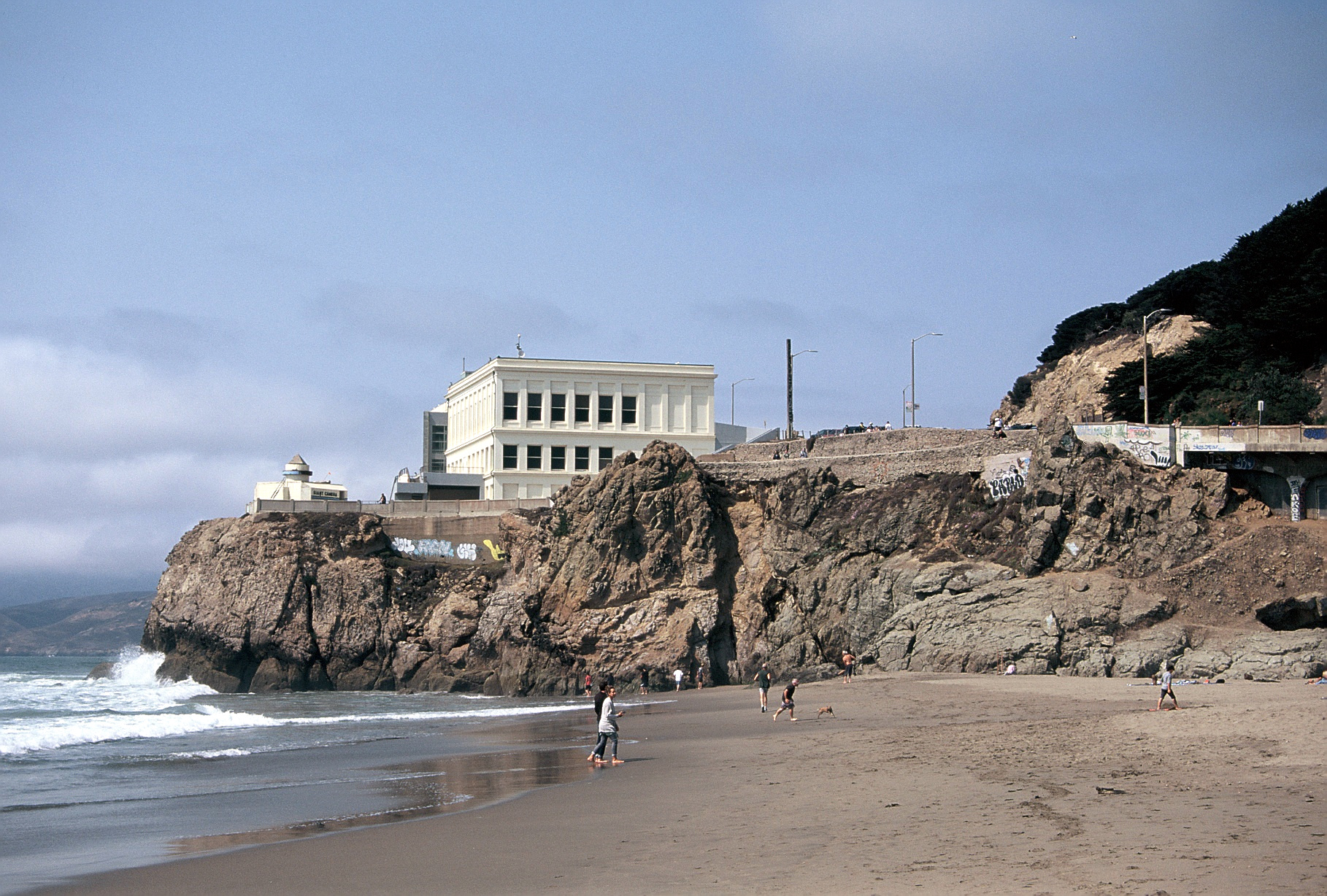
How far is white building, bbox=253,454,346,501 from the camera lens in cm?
6141

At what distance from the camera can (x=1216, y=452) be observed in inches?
1556

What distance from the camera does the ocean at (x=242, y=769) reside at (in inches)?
567

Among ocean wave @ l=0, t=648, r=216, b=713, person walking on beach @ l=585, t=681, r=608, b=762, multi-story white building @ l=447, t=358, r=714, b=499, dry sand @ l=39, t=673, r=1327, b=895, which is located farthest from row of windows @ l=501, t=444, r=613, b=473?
dry sand @ l=39, t=673, r=1327, b=895

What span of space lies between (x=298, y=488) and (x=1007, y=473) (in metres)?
37.9

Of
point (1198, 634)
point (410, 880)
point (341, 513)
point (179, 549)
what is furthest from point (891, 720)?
point (179, 549)

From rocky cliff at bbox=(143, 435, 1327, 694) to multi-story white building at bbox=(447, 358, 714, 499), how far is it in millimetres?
9118

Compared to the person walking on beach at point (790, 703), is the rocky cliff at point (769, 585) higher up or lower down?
higher up

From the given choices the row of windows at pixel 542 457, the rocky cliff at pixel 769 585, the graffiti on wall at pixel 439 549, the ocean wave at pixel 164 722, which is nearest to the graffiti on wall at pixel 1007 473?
the rocky cliff at pixel 769 585

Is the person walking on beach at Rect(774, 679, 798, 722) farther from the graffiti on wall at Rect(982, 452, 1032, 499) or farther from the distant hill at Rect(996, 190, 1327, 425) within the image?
the distant hill at Rect(996, 190, 1327, 425)

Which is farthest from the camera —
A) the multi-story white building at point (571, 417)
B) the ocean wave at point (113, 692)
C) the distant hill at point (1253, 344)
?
the multi-story white building at point (571, 417)

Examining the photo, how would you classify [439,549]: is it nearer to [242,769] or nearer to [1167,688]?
[242,769]

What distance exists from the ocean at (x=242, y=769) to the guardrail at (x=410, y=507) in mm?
15370

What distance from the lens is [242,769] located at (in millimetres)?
22047

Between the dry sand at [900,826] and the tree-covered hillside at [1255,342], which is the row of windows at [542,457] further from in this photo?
the dry sand at [900,826]
